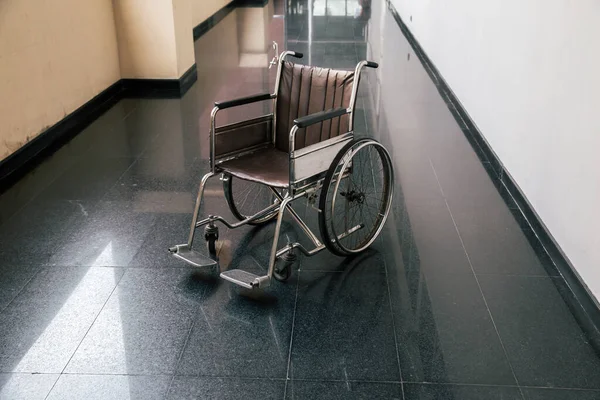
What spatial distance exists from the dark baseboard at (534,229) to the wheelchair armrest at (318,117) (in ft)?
3.57

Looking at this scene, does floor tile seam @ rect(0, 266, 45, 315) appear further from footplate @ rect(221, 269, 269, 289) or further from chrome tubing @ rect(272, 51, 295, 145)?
chrome tubing @ rect(272, 51, 295, 145)

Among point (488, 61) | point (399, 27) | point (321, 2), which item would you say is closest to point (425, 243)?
point (488, 61)

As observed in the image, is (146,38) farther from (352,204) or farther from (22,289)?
(22,289)

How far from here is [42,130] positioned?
4137mm

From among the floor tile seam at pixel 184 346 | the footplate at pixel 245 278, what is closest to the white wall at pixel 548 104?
the footplate at pixel 245 278

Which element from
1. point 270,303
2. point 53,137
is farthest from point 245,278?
point 53,137

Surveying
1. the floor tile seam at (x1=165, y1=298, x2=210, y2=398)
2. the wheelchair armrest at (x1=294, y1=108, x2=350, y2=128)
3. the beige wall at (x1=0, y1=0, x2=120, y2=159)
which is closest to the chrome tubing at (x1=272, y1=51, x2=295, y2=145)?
the wheelchair armrest at (x1=294, y1=108, x2=350, y2=128)

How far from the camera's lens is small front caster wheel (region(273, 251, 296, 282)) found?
2.57m

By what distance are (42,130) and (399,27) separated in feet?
19.2

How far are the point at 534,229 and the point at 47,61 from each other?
3212mm

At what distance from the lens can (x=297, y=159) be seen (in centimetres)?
239

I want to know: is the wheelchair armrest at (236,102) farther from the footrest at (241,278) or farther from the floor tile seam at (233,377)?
the floor tile seam at (233,377)

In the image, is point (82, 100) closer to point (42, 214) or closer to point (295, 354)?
point (42, 214)

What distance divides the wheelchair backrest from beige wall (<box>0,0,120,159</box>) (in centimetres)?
183
